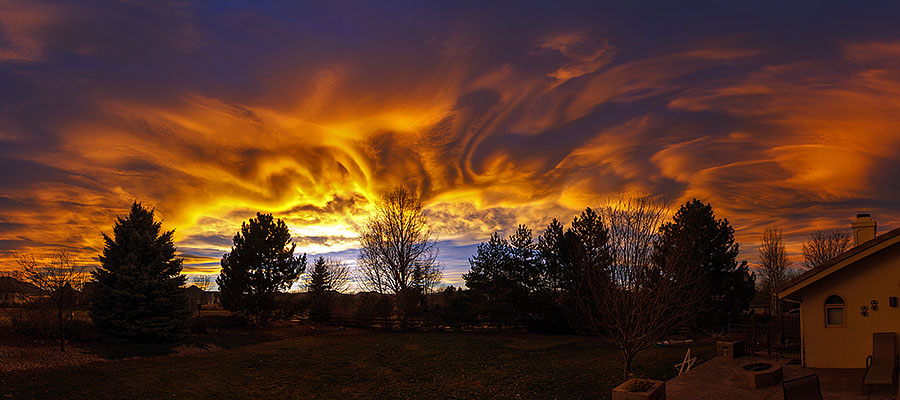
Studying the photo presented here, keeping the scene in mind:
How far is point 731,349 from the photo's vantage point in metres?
16.8

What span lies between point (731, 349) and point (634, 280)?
7539 millimetres

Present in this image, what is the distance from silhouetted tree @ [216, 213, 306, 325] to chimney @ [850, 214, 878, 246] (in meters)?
34.0

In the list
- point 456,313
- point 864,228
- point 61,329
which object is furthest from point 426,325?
point 864,228

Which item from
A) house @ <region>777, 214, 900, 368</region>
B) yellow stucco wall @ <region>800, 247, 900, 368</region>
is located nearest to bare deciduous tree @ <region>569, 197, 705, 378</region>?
house @ <region>777, 214, 900, 368</region>

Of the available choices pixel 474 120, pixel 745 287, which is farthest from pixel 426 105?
pixel 745 287

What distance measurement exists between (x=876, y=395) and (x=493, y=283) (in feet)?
86.8

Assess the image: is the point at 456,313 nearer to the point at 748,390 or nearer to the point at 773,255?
the point at 748,390

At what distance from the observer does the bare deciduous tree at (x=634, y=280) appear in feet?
38.7

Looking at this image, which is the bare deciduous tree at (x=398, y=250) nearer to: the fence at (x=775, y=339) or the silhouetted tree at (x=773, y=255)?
the fence at (x=775, y=339)

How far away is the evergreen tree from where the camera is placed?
76.8 feet

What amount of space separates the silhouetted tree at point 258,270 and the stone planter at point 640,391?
30537 millimetres

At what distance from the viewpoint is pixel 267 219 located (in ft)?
119

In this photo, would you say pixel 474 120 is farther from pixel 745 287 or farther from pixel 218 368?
pixel 745 287

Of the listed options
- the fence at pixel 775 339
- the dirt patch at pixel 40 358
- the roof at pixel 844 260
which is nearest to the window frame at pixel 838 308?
the roof at pixel 844 260
